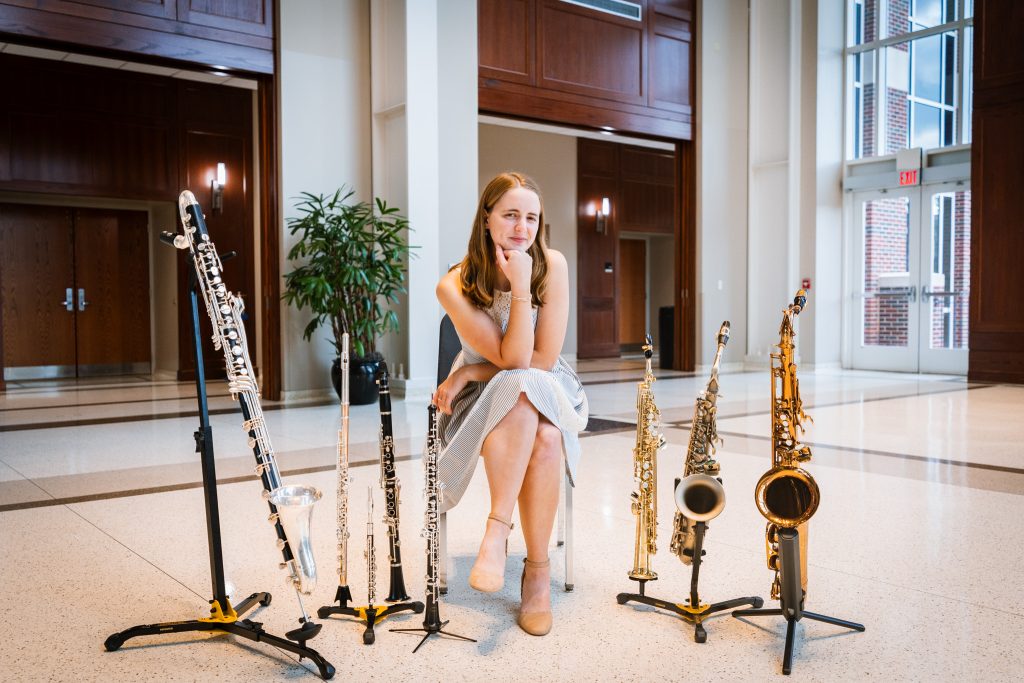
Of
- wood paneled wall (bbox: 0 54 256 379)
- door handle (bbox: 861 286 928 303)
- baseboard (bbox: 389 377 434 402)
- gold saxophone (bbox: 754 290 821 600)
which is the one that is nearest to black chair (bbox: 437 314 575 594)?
gold saxophone (bbox: 754 290 821 600)

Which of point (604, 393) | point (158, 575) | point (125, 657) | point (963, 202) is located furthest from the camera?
point (963, 202)

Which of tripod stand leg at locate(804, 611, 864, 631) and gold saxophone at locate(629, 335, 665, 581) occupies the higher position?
gold saxophone at locate(629, 335, 665, 581)

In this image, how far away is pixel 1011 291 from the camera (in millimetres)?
8312

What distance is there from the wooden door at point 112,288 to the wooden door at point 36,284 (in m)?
0.14

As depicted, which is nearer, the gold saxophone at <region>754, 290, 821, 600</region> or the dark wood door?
the gold saxophone at <region>754, 290, 821, 600</region>

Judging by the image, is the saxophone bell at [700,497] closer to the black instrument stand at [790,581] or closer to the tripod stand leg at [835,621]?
the black instrument stand at [790,581]

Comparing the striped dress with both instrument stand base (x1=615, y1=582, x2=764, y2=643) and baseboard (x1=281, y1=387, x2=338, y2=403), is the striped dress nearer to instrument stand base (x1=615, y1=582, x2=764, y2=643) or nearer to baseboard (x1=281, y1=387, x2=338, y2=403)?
instrument stand base (x1=615, y1=582, x2=764, y2=643)

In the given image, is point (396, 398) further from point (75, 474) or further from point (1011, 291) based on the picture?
point (1011, 291)

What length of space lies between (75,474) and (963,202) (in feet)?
28.9

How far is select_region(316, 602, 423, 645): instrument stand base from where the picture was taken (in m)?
1.93

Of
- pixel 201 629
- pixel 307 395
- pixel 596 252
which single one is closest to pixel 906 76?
pixel 596 252

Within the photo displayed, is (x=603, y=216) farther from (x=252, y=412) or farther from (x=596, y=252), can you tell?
(x=252, y=412)

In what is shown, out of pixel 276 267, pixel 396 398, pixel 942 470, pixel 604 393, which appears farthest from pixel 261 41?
pixel 942 470

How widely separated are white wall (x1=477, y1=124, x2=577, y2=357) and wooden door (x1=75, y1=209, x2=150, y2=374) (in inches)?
170
